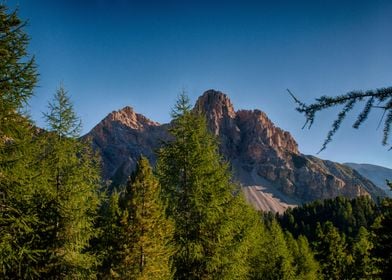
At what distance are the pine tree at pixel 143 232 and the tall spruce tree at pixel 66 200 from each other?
10.1 feet

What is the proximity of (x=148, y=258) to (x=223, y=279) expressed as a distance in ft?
13.4

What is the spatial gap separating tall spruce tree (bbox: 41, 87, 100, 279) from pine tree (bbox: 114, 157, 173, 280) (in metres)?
3.09

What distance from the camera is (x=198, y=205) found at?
48.1 feet

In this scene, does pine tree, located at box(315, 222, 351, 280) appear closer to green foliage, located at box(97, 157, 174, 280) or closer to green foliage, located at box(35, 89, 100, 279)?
green foliage, located at box(97, 157, 174, 280)

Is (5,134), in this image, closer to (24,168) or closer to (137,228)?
(24,168)

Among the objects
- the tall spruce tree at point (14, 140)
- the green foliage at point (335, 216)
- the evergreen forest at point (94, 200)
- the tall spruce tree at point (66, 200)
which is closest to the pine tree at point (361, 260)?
the evergreen forest at point (94, 200)

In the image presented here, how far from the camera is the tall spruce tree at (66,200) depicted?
45.0ft

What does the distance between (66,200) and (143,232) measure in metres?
5.01

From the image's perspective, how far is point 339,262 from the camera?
3931 cm

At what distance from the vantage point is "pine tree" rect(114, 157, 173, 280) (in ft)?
55.0

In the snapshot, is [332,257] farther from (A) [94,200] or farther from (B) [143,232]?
(A) [94,200]

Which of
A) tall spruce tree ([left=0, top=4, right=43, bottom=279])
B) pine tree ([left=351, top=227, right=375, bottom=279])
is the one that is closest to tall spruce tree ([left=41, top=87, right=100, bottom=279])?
tall spruce tree ([left=0, top=4, right=43, bottom=279])

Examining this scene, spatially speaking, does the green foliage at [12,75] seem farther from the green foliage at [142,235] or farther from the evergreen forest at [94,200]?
the green foliage at [142,235]

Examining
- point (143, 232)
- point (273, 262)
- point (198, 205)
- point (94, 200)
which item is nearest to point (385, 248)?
point (273, 262)
